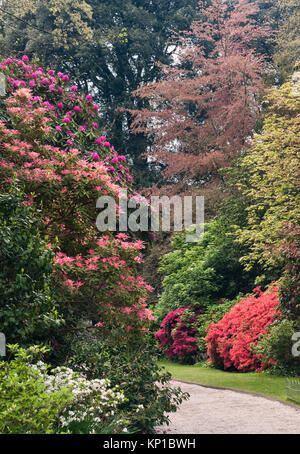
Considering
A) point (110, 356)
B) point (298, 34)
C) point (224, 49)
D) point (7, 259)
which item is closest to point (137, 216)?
point (110, 356)

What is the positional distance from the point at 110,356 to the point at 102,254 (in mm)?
1466

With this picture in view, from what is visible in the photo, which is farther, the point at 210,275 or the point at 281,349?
the point at 210,275

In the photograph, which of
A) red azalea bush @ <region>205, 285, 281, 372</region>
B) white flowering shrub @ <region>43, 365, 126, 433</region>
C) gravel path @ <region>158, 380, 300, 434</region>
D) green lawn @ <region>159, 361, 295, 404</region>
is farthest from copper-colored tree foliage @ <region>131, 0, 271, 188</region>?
white flowering shrub @ <region>43, 365, 126, 433</region>

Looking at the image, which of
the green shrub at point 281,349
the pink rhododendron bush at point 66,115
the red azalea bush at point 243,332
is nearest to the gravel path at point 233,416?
the green shrub at point 281,349

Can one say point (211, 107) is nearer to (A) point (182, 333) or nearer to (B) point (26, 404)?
(A) point (182, 333)

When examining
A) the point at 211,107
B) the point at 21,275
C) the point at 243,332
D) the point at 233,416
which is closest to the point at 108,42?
the point at 211,107

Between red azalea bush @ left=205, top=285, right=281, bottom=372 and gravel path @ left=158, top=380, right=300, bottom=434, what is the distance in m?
3.10

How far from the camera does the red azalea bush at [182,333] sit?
17047mm

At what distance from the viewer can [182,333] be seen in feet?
56.5

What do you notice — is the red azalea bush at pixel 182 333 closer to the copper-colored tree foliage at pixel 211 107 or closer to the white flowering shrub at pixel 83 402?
the copper-colored tree foliage at pixel 211 107

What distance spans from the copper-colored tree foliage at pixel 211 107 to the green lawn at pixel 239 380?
30.7 ft

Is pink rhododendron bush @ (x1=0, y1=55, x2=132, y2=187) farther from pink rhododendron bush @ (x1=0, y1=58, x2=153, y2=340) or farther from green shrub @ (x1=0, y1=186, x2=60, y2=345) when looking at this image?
green shrub @ (x1=0, y1=186, x2=60, y2=345)

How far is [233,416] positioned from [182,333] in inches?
360
